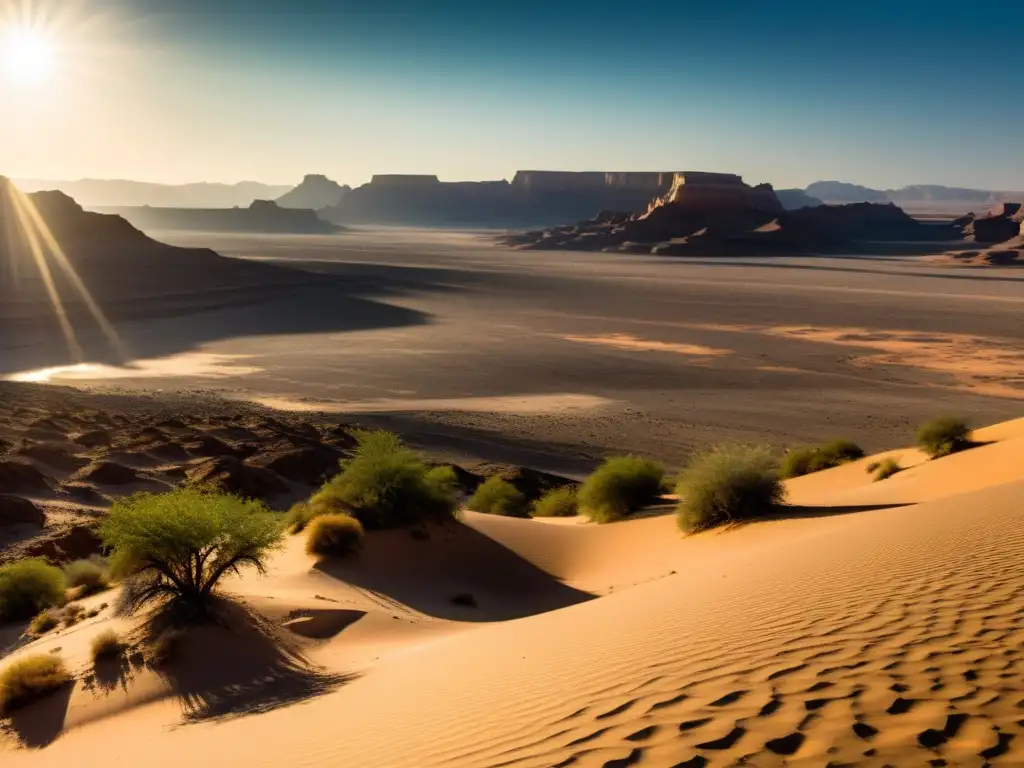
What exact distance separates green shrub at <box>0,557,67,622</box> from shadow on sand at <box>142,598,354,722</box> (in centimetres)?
502

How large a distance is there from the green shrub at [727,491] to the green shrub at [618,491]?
3637 mm

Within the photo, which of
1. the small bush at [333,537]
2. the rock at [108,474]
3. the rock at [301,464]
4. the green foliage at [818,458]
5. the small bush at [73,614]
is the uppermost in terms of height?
the small bush at [333,537]

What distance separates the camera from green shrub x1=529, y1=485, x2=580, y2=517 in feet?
71.2

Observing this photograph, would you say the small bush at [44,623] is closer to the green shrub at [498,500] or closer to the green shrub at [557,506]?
the green shrub at [498,500]

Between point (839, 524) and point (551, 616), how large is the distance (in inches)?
219

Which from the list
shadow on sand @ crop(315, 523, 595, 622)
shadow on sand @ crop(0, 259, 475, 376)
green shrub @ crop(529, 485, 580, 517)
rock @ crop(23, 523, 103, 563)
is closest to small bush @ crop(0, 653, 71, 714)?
shadow on sand @ crop(315, 523, 595, 622)

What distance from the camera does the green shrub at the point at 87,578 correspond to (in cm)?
1291

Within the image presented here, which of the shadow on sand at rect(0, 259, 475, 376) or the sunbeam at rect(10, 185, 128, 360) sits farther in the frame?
the sunbeam at rect(10, 185, 128, 360)

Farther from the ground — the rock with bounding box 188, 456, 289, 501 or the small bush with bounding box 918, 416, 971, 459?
the small bush with bounding box 918, 416, 971, 459

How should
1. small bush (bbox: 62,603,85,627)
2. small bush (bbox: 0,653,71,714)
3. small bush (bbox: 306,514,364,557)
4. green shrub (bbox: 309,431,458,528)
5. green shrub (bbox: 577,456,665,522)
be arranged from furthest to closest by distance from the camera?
1. green shrub (bbox: 577,456,665,522)
2. green shrub (bbox: 309,431,458,528)
3. small bush (bbox: 306,514,364,557)
4. small bush (bbox: 62,603,85,627)
5. small bush (bbox: 0,653,71,714)

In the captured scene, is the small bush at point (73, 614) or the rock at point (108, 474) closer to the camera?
the small bush at point (73, 614)

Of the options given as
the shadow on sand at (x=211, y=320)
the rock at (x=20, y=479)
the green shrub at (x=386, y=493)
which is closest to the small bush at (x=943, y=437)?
the green shrub at (x=386, y=493)

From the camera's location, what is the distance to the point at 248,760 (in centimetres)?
623

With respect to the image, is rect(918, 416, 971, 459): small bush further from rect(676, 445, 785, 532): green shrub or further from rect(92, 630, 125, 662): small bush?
rect(92, 630, 125, 662): small bush
